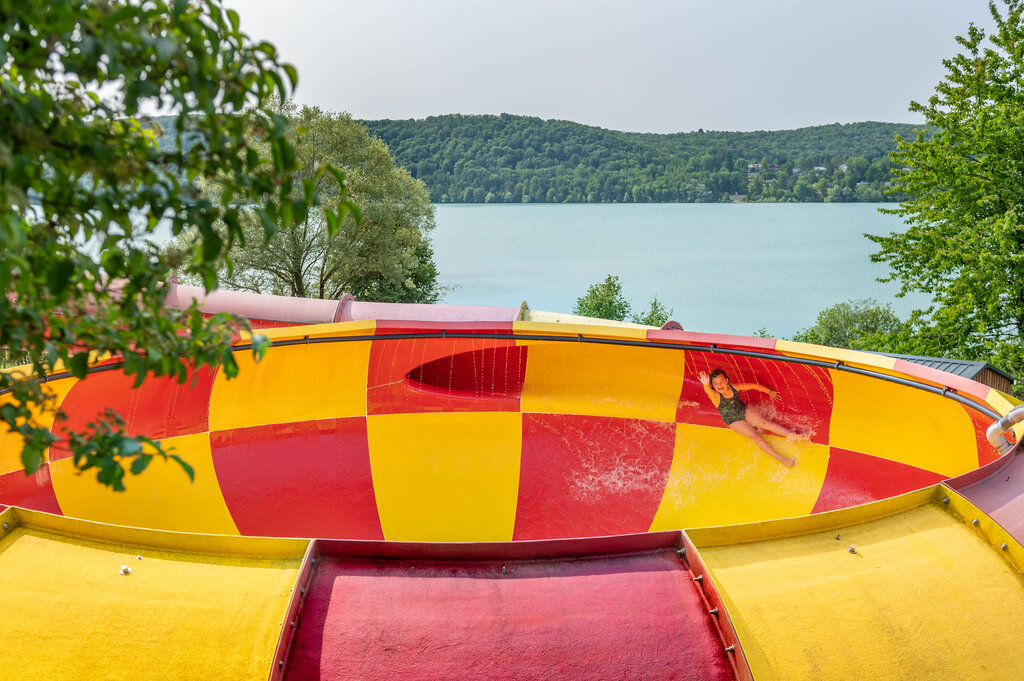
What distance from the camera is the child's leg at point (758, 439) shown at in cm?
386

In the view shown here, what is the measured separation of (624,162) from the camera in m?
56.2

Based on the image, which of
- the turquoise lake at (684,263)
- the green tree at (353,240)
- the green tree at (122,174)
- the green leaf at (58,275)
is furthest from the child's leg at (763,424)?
the turquoise lake at (684,263)

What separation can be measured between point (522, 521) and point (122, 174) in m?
3.04

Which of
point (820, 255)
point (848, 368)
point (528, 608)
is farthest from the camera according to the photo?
point (820, 255)

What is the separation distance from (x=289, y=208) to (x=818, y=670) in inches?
64.4

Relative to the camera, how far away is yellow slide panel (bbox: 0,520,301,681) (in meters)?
1.85

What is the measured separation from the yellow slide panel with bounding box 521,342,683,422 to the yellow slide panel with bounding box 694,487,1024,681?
70.3 inches

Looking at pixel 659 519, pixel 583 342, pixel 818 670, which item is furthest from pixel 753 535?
pixel 583 342

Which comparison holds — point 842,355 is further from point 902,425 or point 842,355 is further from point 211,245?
point 211,245

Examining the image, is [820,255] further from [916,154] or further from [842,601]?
[842,601]

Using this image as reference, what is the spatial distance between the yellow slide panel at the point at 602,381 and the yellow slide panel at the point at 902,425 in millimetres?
831

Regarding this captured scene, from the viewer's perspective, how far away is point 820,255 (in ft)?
169

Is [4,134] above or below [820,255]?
above

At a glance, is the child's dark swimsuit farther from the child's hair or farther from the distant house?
the distant house
